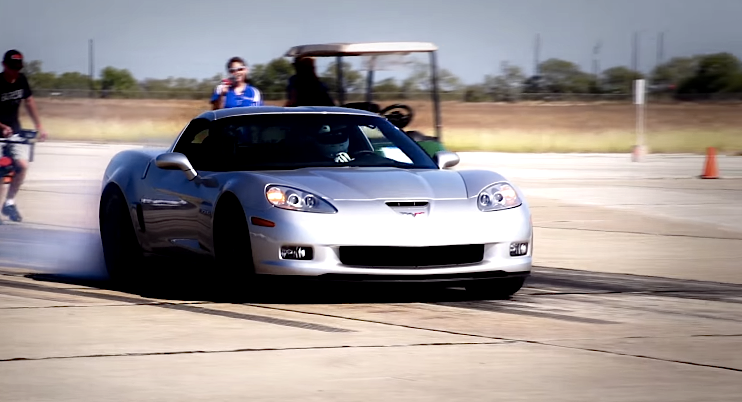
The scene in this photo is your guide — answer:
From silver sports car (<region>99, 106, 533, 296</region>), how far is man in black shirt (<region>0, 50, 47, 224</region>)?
5.81 m

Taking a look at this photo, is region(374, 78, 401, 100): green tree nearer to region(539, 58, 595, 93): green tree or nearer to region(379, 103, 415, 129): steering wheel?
region(379, 103, 415, 129): steering wheel

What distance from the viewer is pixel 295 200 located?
866 centimetres

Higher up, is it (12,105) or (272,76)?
(12,105)

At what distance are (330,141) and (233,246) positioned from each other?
1.29 meters

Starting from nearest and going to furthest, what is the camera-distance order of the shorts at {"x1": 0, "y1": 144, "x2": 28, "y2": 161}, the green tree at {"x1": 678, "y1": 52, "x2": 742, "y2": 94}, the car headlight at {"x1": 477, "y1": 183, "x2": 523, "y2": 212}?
the car headlight at {"x1": 477, "y1": 183, "x2": 523, "y2": 212}, the shorts at {"x1": 0, "y1": 144, "x2": 28, "y2": 161}, the green tree at {"x1": 678, "y1": 52, "x2": 742, "y2": 94}

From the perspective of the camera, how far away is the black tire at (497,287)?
903cm

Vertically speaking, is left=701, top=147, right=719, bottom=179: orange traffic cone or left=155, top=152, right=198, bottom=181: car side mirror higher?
left=155, top=152, right=198, bottom=181: car side mirror

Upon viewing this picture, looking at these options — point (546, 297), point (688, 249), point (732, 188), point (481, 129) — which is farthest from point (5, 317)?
point (481, 129)

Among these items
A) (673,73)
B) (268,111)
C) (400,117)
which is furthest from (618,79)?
(268,111)

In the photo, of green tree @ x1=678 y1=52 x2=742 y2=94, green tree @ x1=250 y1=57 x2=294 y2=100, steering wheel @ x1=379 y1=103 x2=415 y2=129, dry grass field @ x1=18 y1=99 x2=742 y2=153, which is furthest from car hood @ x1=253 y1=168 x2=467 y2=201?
green tree @ x1=678 y1=52 x2=742 y2=94

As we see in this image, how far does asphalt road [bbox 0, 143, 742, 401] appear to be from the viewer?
6.11 metres

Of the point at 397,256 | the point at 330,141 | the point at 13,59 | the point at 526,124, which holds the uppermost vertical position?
the point at 13,59

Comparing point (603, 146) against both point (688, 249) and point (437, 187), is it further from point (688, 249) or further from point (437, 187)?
point (437, 187)

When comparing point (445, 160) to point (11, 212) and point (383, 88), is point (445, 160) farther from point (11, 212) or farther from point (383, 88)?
point (383, 88)
